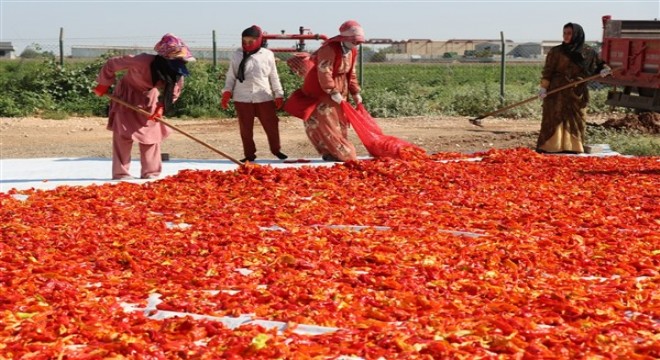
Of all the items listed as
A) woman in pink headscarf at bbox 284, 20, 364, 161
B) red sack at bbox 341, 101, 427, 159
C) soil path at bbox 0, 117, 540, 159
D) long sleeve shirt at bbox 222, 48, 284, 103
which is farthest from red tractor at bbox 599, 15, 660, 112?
long sleeve shirt at bbox 222, 48, 284, 103

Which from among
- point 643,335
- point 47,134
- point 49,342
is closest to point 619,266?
point 643,335

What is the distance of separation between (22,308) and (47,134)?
11652 mm

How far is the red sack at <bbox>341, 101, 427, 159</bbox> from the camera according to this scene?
37.5 feet

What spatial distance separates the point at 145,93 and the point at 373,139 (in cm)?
277

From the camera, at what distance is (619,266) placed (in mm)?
6074

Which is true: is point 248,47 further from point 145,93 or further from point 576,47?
point 576,47

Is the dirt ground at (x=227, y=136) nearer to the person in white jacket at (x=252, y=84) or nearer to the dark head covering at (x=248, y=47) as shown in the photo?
the person in white jacket at (x=252, y=84)

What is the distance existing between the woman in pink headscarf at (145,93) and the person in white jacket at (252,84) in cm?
139

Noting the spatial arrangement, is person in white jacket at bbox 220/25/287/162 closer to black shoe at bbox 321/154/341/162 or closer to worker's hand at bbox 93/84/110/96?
black shoe at bbox 321/154/341/162

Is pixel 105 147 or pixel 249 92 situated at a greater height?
pixel 249 92

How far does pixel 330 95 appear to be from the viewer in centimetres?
1133

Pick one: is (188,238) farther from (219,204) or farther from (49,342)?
(49,342)

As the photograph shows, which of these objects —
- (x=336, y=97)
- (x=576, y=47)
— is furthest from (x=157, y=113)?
(x=576, y=47)

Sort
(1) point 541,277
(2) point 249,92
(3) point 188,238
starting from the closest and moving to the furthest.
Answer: (1) point 541,277 < (3) point 188,238 < (2) point 249,92
